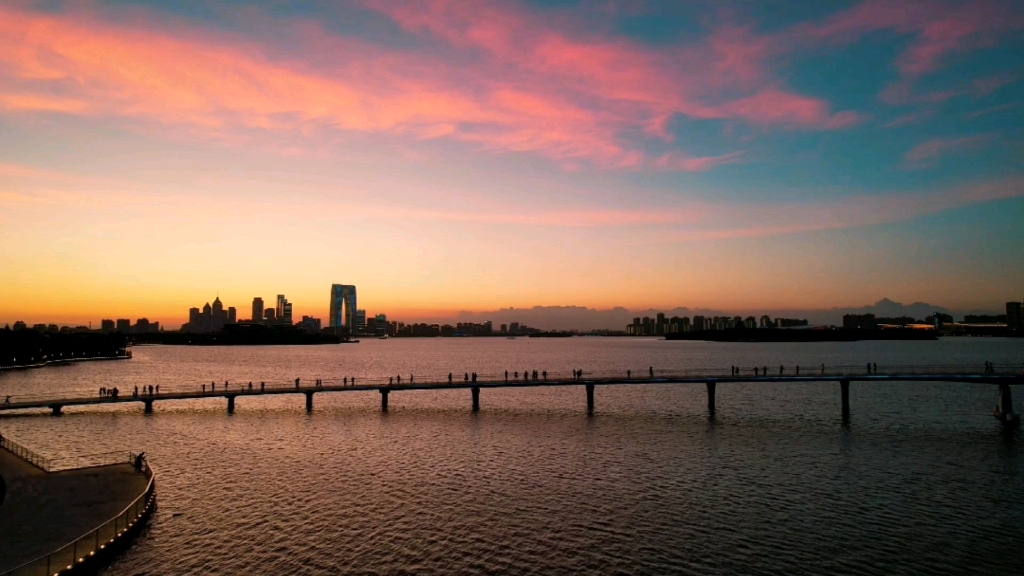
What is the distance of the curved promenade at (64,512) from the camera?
23578 mm

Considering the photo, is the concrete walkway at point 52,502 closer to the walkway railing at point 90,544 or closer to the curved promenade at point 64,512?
the curved promenade at point 64,512

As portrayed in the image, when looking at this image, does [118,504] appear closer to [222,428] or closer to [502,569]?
[502,569]

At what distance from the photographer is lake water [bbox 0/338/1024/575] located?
92.0 ft

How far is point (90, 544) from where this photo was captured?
82.9 feet

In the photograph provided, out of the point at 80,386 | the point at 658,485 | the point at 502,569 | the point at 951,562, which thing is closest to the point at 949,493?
the point at 951,562

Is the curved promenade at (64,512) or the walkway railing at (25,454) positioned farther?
the walkway railing at (25,454)

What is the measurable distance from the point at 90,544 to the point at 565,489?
24.6m

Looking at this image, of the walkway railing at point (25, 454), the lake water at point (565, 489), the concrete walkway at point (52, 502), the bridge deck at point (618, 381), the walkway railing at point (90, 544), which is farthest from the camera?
the bridge deck at point (618, 381)

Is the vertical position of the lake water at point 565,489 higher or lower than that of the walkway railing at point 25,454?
lower

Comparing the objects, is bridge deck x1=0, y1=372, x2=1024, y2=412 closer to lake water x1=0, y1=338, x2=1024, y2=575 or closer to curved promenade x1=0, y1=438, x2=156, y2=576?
lake water x1=0, y1=338, x2=1024, y2=575

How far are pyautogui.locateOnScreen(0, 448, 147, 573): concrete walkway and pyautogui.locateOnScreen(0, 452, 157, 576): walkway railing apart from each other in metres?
0.59

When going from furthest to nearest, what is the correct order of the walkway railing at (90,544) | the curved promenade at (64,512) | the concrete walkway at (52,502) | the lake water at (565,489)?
1. the lake water at (565,489)
2. the concrete walkway at (52,502)
3. the curved promenade at (64,512)
4. the walkway railing at (90,544)

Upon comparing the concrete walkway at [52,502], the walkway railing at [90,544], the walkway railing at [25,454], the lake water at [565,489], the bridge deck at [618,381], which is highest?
the bridge deck at [618,381]

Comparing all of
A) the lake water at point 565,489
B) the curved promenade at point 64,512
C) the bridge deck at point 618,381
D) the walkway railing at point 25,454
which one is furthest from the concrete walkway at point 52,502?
the bridge deck at point 618,381
